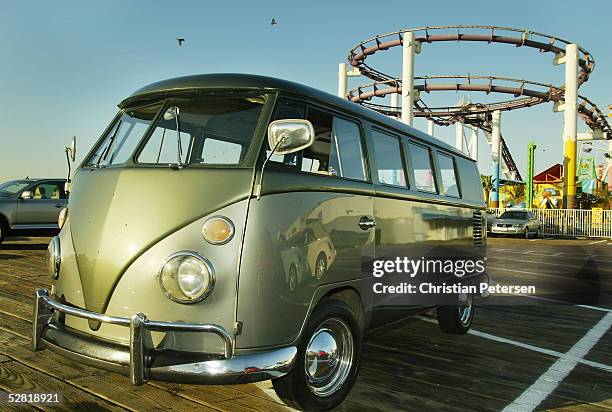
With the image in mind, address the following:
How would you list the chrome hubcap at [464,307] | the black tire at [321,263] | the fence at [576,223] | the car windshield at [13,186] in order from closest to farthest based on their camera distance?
the black tire at [321,263] < the chrome hubcap at [464,307] < the car windshield at [13,186] < the fence at [576,223]

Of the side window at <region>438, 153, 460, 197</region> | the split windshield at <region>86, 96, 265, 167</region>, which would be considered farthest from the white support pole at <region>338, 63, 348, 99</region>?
the split windshield at <region>86, 96, 265, 167</region>

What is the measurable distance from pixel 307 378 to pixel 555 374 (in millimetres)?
2564

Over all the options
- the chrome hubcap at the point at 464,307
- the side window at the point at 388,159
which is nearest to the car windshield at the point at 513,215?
the chrome hubcap at the point at 464,307

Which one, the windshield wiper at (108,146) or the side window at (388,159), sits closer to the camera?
the windshield wiper at (108,146)

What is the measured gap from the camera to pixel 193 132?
381 centimetres

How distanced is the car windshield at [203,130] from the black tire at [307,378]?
1.19 metres

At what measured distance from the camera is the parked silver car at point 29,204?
14.4m

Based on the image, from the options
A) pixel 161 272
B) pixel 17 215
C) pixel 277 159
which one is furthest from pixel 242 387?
pixel 17 215

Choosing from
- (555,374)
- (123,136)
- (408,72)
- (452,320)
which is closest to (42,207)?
(123,136)

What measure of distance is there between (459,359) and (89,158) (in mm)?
3791

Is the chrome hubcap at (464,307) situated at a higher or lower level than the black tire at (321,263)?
lower

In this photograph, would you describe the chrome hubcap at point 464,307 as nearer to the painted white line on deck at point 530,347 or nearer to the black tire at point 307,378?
the painted white line on deck at point 530,347

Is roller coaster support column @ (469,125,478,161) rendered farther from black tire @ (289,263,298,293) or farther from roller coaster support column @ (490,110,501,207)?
black tire @ (289,263,298,293)

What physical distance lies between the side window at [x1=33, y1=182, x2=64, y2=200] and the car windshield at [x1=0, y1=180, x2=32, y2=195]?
322 mm
